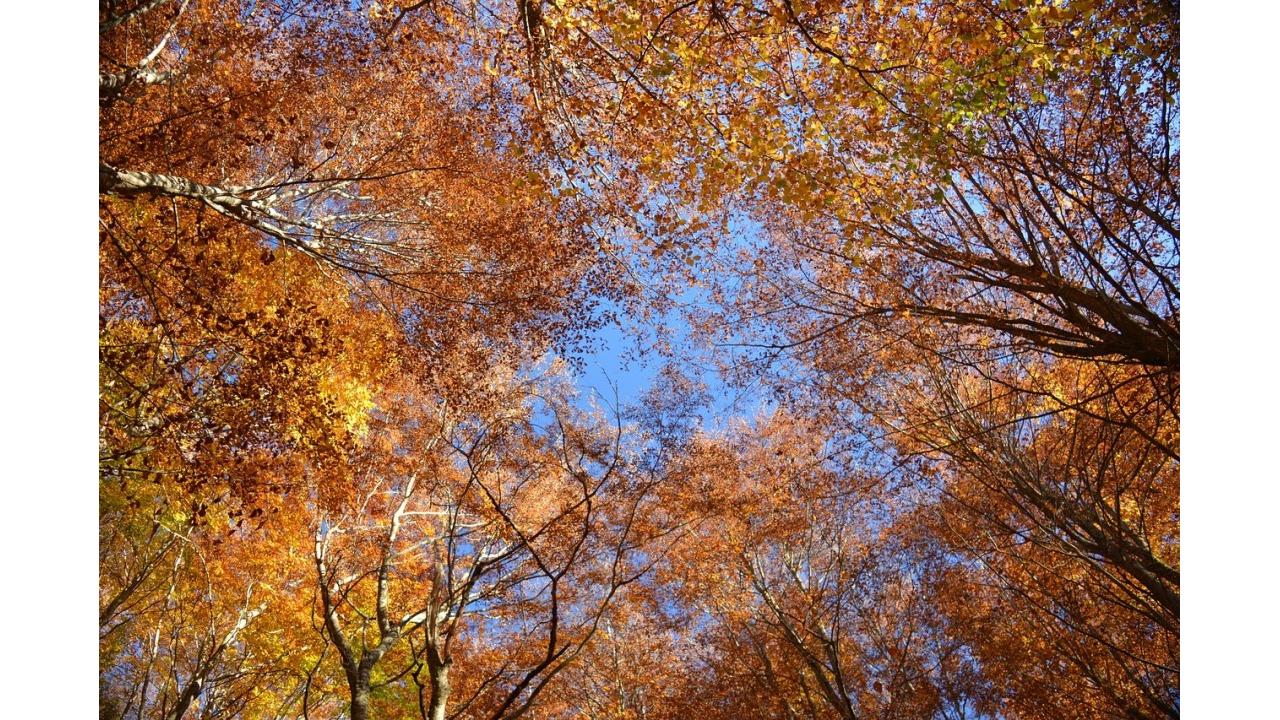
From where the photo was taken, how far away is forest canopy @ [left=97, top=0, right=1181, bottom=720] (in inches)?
126

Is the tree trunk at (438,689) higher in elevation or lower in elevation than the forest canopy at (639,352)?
lower

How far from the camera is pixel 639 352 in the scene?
15.1 ft

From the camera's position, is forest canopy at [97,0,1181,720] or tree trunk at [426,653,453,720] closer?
tree trunk at [426,653,453,720]

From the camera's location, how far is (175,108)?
404 centimetres

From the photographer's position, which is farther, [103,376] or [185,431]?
[103,376]

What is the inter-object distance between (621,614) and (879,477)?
261 cm

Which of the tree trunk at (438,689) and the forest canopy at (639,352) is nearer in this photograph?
the tree trunk at (438,689)

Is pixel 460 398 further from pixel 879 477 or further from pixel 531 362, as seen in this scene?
pixel 879 477

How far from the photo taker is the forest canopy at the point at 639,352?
10.5 ft

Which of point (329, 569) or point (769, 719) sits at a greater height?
point (329, 569)

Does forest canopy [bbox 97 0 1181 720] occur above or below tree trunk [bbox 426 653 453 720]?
above
